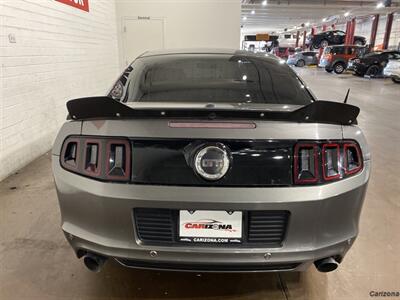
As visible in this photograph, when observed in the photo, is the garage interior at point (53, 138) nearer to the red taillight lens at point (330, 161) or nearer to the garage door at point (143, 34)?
the garage door at point (143, 34)

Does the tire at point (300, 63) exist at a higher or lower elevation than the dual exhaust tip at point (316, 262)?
lower

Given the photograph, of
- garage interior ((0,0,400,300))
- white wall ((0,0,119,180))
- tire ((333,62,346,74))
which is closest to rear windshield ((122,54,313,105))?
garage interior ((0,0,400,300))

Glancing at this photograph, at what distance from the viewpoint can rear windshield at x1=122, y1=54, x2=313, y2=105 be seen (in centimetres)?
203

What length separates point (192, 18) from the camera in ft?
27.5

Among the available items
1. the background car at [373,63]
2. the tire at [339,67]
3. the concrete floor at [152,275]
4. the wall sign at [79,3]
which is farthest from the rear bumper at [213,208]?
the tire at [339,67]

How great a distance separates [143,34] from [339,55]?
49.2 ft

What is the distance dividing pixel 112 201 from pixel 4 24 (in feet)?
10.2

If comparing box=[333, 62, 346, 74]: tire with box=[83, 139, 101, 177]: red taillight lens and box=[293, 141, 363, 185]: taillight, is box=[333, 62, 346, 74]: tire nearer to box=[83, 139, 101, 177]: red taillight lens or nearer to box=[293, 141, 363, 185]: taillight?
box=[293, 141, 363, 185]: taillight

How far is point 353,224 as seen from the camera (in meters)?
1.53

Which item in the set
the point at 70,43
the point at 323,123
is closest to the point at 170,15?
the point at 70,43

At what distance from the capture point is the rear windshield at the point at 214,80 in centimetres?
203

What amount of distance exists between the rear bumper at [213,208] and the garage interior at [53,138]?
27 centimetres

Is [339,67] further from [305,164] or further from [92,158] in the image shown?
[92,158]

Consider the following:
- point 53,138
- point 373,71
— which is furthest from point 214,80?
point 373,71
